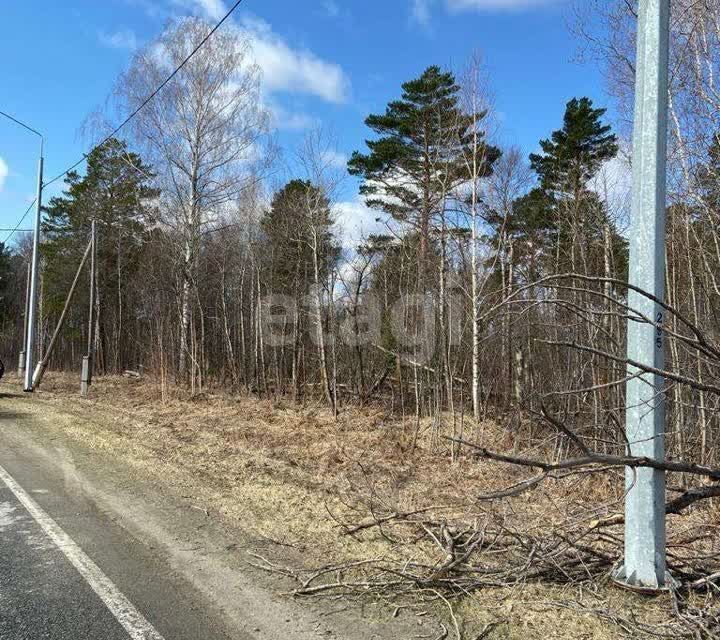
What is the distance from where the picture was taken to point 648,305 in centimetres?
356

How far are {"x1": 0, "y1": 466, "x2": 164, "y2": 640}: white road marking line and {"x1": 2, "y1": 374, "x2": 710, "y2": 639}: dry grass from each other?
1369 mm

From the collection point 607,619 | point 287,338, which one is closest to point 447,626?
point 607,619

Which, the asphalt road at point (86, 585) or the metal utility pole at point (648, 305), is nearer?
the asphalt road at point (86, 585)

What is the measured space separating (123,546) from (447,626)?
2671 mm

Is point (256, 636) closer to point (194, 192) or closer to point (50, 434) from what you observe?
point (50, 434)

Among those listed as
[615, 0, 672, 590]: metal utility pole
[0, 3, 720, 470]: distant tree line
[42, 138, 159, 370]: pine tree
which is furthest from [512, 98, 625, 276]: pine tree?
[42, 138, 159, 370]: pine tree

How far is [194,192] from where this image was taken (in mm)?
19297

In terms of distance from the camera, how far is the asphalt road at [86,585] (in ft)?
10.7

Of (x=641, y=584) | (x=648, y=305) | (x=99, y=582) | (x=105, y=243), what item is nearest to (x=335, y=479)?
(x=99, y=582)

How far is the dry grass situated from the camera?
350 centimetres

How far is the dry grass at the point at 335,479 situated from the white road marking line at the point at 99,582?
1369mm

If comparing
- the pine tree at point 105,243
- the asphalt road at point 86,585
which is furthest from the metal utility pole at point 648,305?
the pine tree at point 105,243

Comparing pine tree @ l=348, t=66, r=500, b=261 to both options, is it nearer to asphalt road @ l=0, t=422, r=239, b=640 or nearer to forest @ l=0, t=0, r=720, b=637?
forest @ l=0, t=0, r=720, b=637

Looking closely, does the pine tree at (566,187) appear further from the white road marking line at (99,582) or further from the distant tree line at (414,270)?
the white road marking line at (99,582)
